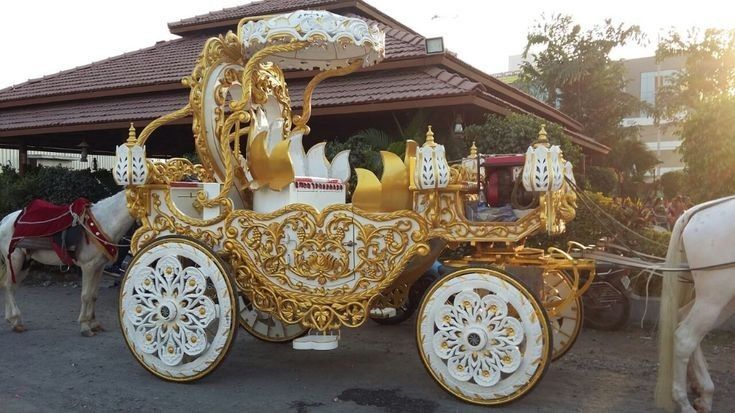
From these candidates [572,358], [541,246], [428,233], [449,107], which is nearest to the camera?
[428,233]

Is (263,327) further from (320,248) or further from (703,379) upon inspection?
(703,379)

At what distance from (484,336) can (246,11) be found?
1120 centimetres

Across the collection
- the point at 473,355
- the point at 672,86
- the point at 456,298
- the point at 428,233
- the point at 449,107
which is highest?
the point at 672,86

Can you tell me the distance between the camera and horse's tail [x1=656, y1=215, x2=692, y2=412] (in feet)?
13.6

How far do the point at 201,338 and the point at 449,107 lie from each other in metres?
5.27

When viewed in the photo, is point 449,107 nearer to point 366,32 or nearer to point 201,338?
point 366,32

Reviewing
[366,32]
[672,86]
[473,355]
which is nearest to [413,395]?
[473,355]

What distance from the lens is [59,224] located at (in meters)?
6.81

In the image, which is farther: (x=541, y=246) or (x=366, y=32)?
(x=541, y=246)

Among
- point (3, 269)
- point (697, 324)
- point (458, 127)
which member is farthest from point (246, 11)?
point (697, 324)

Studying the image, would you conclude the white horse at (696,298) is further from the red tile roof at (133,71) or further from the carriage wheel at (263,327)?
the red tile roof at (133,71)

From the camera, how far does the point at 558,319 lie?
206 inches

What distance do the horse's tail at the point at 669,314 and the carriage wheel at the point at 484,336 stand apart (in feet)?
2.54

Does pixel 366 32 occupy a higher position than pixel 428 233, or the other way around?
pixel 366 32
